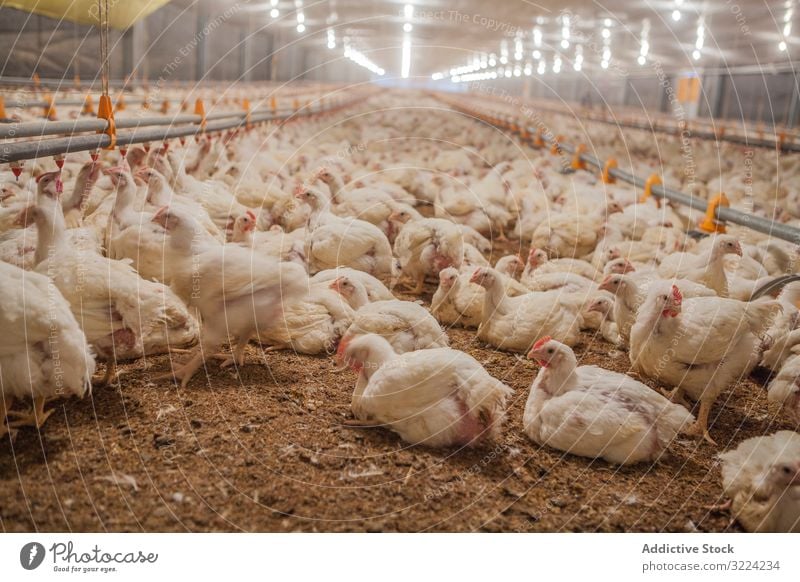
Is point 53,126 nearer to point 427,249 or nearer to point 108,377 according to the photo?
point 108,377

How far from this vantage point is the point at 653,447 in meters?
2.43

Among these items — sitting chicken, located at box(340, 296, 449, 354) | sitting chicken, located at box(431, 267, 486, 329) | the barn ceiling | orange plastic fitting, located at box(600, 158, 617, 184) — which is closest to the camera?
sitting chicken, located at box(340, 296, 449, 354)

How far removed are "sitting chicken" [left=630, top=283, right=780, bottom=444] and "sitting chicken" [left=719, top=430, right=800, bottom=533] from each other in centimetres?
45

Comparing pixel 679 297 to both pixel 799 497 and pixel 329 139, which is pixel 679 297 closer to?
pixel 799 497

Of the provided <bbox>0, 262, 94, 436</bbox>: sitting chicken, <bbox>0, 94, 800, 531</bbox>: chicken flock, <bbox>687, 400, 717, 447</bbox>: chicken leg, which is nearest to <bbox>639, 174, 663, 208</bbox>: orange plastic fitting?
<bbox>0, 94, 800, 531</bbox>: chicken flock

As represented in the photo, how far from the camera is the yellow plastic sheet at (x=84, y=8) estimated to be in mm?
5129

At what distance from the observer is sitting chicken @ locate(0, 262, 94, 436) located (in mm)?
1945

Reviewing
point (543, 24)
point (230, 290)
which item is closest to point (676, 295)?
point (230, 290)

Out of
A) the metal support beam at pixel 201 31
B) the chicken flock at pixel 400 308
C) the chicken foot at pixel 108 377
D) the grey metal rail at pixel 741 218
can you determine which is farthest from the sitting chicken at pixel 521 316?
the metal support beam at pixel 201 31

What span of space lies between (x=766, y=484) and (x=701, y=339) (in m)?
0.74

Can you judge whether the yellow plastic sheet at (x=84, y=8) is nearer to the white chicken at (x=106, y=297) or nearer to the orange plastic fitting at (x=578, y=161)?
the white chicken at (x=106, y=297)
